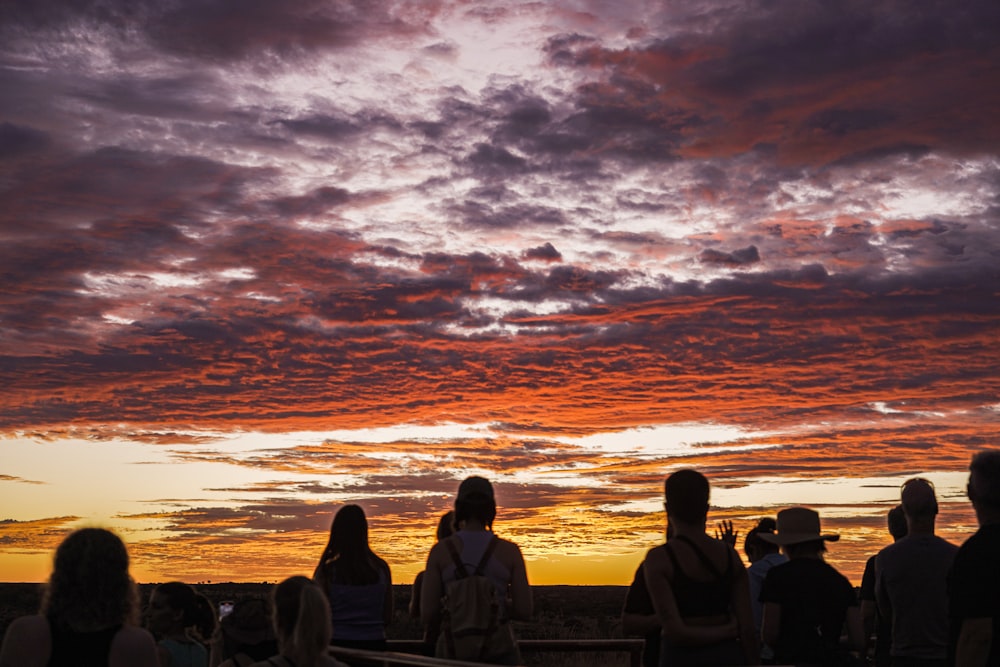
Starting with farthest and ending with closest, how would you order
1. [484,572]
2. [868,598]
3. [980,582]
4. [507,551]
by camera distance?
[868,598], [507,551], [484,572], [980,582]

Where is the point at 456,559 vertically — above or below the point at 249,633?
above

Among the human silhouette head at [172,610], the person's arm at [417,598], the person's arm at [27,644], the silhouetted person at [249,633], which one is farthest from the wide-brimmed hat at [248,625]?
the person's arm at [27,644]

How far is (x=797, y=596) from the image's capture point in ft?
22.8

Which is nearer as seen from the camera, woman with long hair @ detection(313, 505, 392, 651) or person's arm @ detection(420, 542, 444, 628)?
person's arm @ detection(420, 542, 444, 628)

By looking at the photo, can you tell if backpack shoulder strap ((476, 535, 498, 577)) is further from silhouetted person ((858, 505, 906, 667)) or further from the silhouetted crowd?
silhouetted person ((858, 505, 906, 667))

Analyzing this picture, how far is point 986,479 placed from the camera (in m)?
5.54

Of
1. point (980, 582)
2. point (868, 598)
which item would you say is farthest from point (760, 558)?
point (980, 582)

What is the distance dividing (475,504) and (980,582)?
2981mm

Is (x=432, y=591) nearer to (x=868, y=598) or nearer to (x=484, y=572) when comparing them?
(x=484, y=572)

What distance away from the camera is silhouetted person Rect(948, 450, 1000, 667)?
5133 mm

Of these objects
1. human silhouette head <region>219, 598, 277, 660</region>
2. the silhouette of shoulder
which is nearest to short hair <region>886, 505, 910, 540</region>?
human silhouette head <region>219, 598, 277, 660</region>

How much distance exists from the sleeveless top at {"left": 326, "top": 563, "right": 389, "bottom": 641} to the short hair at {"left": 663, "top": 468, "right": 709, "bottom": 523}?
2.66 metres

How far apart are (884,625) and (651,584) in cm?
274

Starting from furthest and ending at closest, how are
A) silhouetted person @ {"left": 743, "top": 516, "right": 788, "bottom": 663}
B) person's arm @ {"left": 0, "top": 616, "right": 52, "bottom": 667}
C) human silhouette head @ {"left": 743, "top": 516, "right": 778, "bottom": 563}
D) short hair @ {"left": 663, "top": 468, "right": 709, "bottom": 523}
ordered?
human silhouette head @ {"left": 743, "top": 516, "right": 778, "bottom": 563}, silhouetted person @ {"left": 743, "top": 516, "right": 788, "bottom": 663}, short hair @ {"left": 663, "top": 468, "right": 709, "bottom": 523}, person's arm @ {"left": 0, "top": 616, "right": 52, "bottom": 667}
